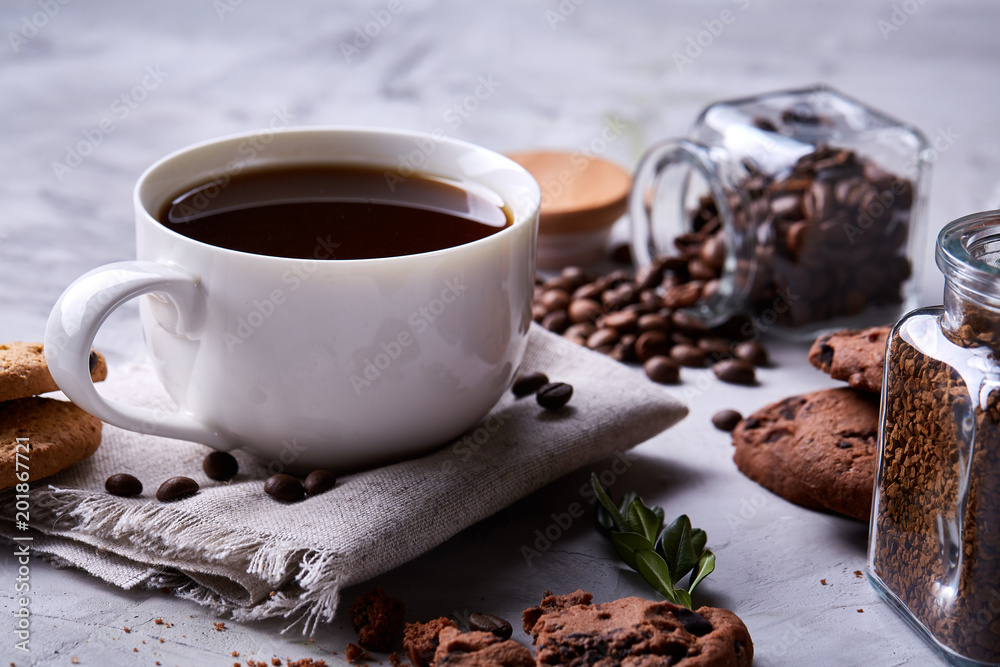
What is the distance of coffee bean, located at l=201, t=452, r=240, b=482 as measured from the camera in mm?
1329

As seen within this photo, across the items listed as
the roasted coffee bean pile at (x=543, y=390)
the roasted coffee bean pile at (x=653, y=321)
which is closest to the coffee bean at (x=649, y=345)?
the roasted coffee bean pile at (x=653, y=321)

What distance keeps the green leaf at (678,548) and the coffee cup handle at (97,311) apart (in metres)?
0.64

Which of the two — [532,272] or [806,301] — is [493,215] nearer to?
[532,272]

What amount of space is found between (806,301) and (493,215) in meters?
0.80

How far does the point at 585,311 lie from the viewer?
201 cm

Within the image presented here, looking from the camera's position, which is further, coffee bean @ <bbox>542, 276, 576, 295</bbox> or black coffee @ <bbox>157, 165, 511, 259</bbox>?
coffee bean @ <bbox>542, 276, 576, 295</bbox>

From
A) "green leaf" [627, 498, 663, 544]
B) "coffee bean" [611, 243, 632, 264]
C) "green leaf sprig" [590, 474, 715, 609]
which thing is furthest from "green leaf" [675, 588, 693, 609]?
"coffee bean" [611, 243, 632, 264]

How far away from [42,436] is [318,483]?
0.36 metres

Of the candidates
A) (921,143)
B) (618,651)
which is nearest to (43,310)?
(618,651)

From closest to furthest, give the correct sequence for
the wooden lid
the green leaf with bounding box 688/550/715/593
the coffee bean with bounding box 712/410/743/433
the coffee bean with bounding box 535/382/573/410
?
the green leaf with bounding box 688/550/715/593
the coffee bean with bounding box 535/382/573/410
the coffee bean with bounding box 712/410/743/433
the wooden lid

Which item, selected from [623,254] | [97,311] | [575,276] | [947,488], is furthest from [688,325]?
[97,311]

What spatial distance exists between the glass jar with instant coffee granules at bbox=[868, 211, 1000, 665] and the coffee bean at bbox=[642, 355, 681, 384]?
2.12 feet

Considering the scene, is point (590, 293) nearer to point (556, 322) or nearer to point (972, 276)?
point (556, 322)

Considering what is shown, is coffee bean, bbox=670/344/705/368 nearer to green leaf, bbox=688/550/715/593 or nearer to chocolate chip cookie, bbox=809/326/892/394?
chocolate chip cookie, bbox=809/326/892/394
